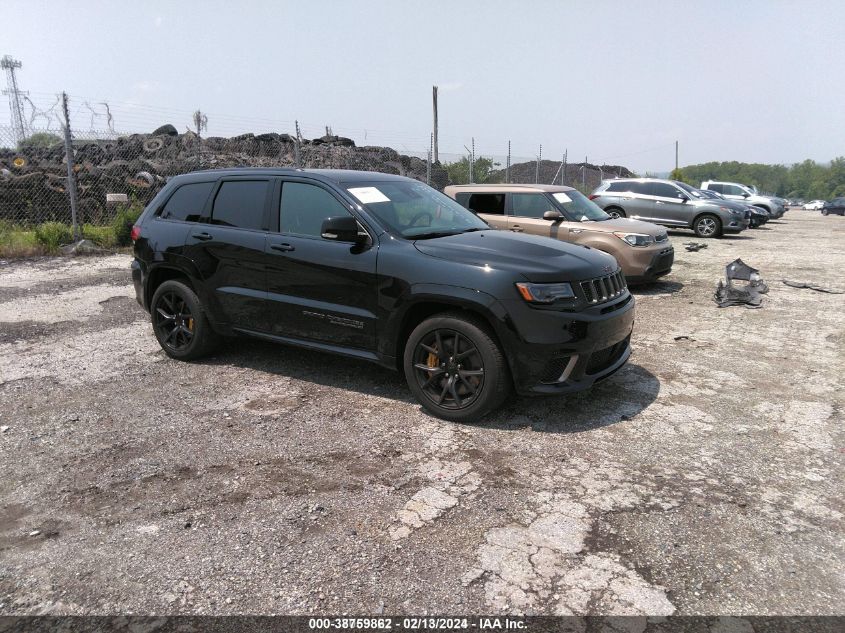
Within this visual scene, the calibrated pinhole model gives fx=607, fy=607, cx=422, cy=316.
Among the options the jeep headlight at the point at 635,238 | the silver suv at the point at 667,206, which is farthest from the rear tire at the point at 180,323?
the silver suv at the point at 667,206

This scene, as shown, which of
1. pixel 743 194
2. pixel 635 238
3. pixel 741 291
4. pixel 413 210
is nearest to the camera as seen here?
pixel 413 210

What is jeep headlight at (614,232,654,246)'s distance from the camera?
8914 mm

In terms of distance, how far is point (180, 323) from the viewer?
5.59 meters

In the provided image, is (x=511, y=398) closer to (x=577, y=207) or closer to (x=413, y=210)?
(x=413, y=210)

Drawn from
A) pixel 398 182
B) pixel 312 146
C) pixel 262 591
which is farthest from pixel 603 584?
pixel 312 146

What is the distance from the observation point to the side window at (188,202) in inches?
217

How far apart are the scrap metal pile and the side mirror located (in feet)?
30.9

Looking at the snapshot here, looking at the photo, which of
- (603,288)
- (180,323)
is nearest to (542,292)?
(603,288)

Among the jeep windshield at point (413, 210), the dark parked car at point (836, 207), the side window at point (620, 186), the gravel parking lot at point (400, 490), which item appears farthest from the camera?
the dark parked car at point (836, 207)

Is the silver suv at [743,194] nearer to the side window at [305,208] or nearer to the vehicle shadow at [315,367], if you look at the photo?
the vehicle shadow at [315,367]

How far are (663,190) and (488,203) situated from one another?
32.5 feet

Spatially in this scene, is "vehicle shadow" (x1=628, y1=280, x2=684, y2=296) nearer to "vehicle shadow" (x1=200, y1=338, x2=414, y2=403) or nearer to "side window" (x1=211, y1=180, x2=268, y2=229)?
"vehicle shadow" (x1=200, y1=338, x2=414, y2=403)

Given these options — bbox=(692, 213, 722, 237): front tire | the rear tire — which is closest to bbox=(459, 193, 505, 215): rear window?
the rear tire

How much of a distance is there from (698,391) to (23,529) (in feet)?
15.3
